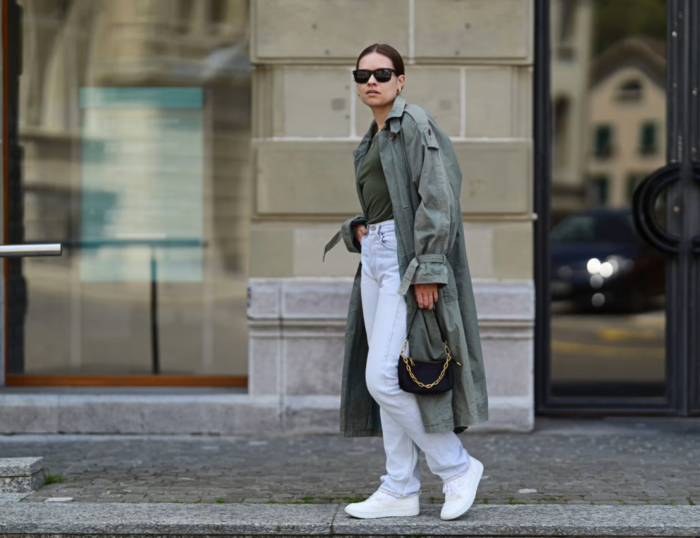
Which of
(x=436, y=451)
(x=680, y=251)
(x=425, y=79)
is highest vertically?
(x=425, y=79)

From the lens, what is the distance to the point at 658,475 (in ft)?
18.4

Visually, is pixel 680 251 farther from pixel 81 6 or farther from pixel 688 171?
pixel 81 6

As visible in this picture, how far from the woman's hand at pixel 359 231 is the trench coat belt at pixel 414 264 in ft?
1.26

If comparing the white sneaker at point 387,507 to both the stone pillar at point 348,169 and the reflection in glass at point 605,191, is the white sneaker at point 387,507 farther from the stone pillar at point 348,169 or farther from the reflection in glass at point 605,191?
the reflection in glass at point 605,191

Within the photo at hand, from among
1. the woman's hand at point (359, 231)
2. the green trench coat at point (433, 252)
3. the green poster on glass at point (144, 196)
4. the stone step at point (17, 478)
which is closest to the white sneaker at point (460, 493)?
the green trench coat at point (433, 252)

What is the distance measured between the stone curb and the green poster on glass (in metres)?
2.77

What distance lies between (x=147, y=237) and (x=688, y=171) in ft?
12.2

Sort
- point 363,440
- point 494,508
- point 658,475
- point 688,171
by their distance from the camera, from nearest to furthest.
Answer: point 494,508 → point 658,475 → point 363,440 → point 688,171

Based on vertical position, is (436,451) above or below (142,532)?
above

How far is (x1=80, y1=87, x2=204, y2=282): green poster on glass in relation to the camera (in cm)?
739

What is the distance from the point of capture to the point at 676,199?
7.11 m

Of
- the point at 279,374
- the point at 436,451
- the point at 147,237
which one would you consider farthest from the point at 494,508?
the point at 147,237

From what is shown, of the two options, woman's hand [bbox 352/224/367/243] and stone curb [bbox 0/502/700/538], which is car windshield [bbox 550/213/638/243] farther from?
woman's hand [bbox 352/224/367/243]

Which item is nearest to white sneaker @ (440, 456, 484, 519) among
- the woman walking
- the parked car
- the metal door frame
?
the woman walking
